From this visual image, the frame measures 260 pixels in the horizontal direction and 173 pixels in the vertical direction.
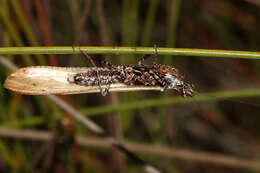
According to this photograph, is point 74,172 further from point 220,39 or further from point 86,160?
point 220,39

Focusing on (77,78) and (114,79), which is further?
(114,79)

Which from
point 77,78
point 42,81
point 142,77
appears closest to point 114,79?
point 142,77

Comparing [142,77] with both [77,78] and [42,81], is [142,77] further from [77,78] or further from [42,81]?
[42,81]

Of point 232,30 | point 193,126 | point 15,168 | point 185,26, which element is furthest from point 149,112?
point 15,168

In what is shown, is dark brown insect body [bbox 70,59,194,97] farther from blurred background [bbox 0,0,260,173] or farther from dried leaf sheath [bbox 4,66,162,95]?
blurred background [bbox 0,0,260,173]

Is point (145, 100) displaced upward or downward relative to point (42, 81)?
downward
